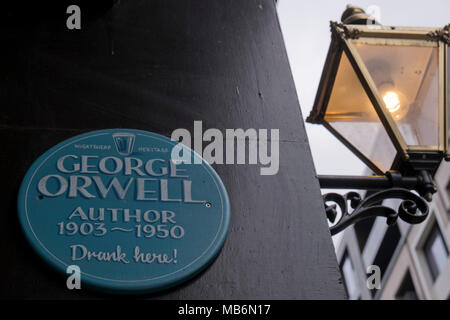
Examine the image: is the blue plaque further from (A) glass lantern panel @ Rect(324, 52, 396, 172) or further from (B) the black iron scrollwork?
(A) glass lantern panel @ Rect(324, 52, 396, 172)

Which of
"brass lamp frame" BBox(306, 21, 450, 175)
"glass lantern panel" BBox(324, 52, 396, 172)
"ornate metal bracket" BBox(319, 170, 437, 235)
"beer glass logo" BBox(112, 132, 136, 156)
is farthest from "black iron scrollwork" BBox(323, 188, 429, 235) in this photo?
"beer glass logo" BBox(112, 132, 136, 156)

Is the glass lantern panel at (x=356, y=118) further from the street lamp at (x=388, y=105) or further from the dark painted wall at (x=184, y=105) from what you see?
the dark painted wall at (x=184, y=105)

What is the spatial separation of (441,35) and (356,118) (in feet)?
2.17

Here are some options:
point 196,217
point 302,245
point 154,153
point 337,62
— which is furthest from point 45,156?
point 337,62

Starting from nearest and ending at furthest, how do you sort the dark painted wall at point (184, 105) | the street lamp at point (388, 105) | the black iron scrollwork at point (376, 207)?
the dark painted wall at point (184, 105) < the black iron scrollwork at point (376, 207) < the street lamp at point (388, 105)

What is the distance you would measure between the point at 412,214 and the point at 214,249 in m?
1.12

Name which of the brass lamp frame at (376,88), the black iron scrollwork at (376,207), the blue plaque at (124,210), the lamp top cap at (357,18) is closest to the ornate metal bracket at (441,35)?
the brass lamp frame at (376,88)

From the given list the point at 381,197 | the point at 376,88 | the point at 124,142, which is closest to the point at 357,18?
the point at 376,88

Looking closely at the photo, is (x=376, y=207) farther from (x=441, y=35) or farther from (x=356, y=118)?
(x=441, y=35)

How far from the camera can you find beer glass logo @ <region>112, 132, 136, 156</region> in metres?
Answer: 2.63

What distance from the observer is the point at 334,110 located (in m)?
3.54

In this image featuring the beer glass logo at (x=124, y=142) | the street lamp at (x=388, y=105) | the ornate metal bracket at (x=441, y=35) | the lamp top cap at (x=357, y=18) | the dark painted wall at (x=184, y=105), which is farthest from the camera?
the lamp top cap at (x=357, y=18)

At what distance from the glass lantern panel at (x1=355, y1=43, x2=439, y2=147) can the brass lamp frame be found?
0.03 m

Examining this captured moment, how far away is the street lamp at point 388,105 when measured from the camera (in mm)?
3104
